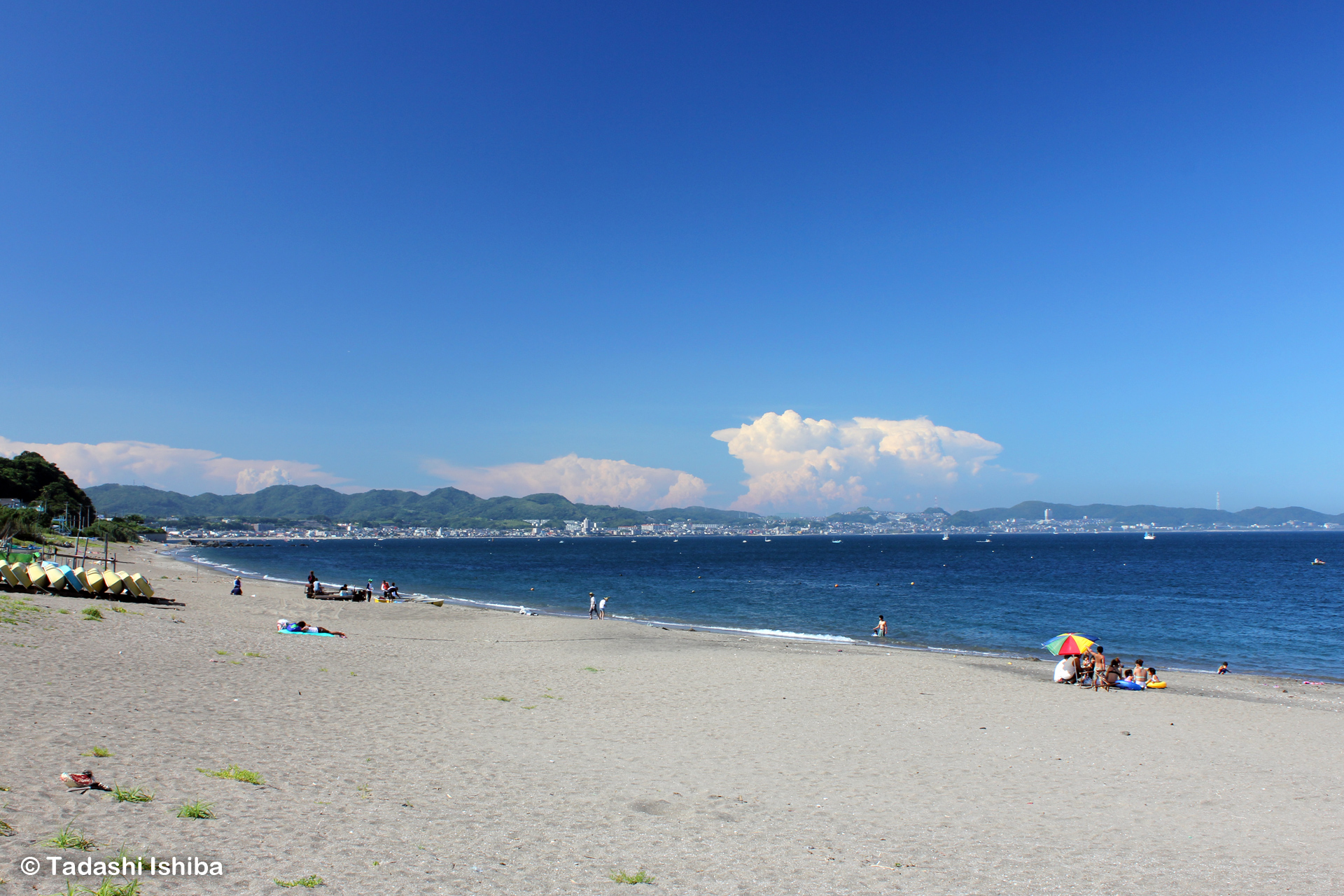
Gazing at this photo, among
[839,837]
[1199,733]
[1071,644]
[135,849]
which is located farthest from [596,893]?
[1071,644]

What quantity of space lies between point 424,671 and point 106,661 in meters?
7.19

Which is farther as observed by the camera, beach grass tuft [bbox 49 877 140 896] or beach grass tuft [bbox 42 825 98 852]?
beach grass tuft [bbox 42 825 98 852]

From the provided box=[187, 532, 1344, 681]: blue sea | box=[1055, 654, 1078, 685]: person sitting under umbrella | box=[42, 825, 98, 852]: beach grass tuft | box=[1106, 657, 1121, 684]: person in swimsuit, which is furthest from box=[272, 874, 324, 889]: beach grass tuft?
box=[187, 532, 1344, 681]: blue sea

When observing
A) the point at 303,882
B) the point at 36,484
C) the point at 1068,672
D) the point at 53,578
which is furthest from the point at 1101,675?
the point at 36,484

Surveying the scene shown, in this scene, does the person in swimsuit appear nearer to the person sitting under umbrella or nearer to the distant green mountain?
the person sitting under umbrella

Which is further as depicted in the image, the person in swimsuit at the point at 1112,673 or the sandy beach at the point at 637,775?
the person in swimsuit at the point at 1112,673

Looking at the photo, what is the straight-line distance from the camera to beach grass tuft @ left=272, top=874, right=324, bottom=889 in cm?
624

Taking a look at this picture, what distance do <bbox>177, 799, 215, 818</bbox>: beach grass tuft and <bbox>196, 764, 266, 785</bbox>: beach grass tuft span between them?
1131 millimetres

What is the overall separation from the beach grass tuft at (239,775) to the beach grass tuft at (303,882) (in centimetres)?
314

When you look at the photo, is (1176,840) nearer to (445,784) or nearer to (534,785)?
(534,785)

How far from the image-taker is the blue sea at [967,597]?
1373 inches

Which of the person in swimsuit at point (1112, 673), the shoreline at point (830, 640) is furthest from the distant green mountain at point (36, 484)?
the person in swimsuit at point (1112, 673)

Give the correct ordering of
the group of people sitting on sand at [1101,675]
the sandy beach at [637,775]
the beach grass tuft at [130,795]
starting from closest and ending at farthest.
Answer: the sandy beach at [637,775] < the beach grass tuft at [130,795] < the group of people sitting on sand at [1101,675]

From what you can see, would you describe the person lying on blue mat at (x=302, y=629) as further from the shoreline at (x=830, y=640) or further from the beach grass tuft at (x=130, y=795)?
the beach grass tuft at (x=130, y=795)
